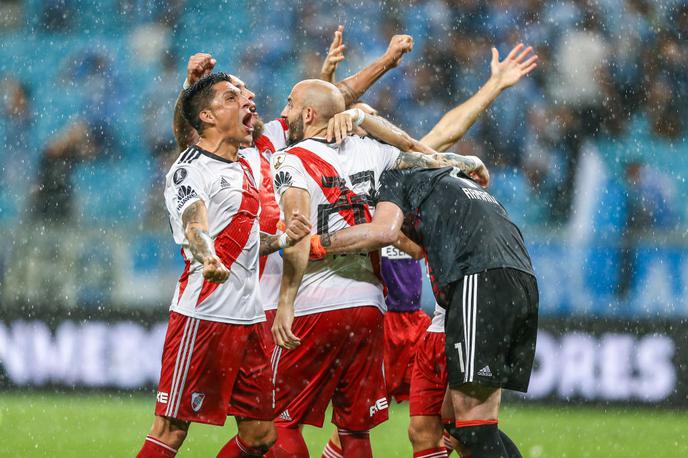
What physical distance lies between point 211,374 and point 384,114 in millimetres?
7049

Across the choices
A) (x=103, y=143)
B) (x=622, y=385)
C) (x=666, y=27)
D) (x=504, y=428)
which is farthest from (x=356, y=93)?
(x=666, y=27)

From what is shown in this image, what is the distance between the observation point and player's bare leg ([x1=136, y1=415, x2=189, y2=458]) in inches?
151

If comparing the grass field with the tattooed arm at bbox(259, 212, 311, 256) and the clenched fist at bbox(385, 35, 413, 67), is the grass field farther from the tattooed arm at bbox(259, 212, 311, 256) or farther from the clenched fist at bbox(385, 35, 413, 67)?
the tattooed arm at bbox(259, 212, 311, 256)

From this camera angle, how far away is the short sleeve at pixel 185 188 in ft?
12.3

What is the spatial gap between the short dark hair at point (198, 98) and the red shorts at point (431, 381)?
57.3 inches

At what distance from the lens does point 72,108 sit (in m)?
11.1

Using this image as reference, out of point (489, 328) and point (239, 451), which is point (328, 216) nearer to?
point (489, 328)

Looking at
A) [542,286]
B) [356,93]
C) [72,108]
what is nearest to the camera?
[356,93]

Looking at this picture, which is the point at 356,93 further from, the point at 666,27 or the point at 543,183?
the point at 666,27

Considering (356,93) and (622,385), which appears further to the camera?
(622,385)

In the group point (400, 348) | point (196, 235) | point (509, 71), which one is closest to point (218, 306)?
point (196, 235)

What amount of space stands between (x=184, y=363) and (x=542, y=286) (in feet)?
20.1

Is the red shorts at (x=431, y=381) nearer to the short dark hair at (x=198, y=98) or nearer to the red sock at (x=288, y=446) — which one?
the red sock at (x=288, y=446)

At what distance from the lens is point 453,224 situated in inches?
159
